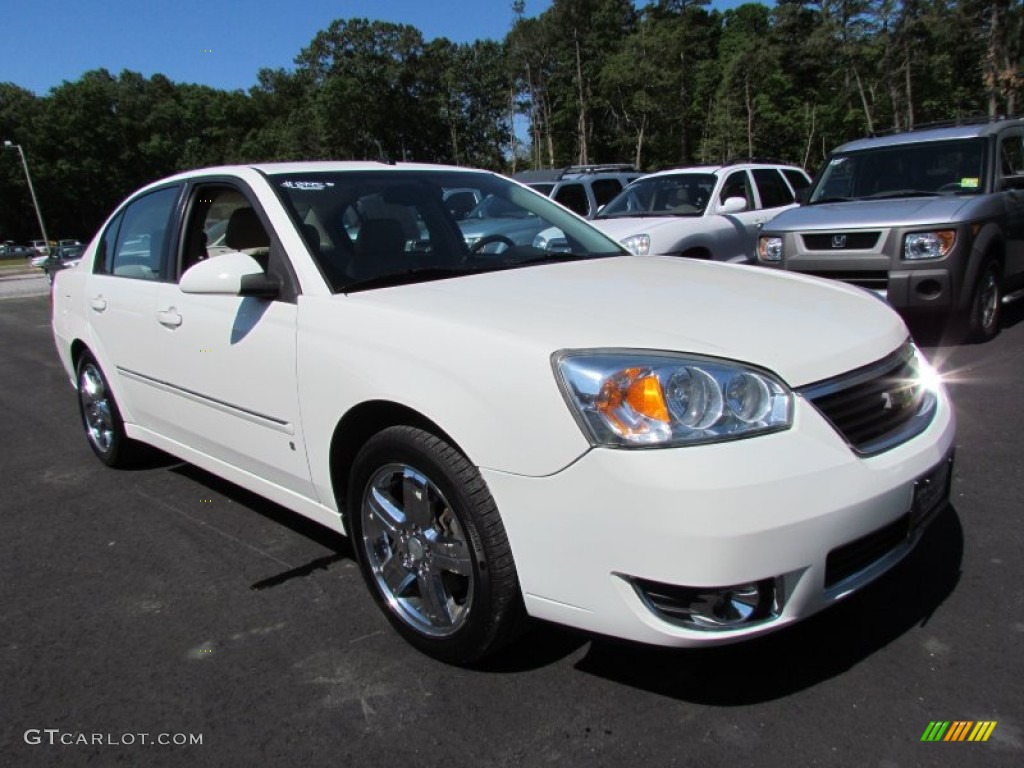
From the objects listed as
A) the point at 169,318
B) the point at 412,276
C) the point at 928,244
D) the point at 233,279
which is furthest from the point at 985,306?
the point at 169,318

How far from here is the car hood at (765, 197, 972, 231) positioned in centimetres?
602

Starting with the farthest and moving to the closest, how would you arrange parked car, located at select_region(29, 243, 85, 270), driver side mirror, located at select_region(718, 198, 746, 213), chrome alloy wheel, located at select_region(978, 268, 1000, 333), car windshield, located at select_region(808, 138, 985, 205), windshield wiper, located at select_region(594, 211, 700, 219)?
windshield wiper, located at select_region(594, 211, 700, 219) < driver side mirror, located at select_region(718, 198, 746, 213) < car windshield, located at select_region(808, 138, 985, 205) < chrome alloy wheel, located at select_region(978, 268, 1000, 333) < parked car, located at select_region(29, 243, 85, 270)

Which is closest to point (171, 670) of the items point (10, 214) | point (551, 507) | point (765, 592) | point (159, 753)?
point (159, 753)

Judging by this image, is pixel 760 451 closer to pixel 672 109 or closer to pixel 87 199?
pixel 672 109

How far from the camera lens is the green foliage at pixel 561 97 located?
49.5 metres

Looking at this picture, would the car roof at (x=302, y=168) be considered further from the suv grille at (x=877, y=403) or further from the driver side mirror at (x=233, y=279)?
the suv grille at (x=877, y=403)

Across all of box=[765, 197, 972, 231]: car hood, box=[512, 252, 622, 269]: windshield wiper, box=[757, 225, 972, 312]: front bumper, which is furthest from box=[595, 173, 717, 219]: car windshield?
box=[512, 252, 622, 269]: windshield wiper

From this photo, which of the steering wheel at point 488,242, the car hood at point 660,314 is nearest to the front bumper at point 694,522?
the car hood at point 660,314

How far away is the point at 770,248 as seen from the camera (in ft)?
22.7

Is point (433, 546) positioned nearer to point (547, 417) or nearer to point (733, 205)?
point (547, 417)

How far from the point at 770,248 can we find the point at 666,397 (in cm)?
551

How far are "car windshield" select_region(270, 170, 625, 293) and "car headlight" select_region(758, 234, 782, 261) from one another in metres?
3.72

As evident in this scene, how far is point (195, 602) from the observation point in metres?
2.95

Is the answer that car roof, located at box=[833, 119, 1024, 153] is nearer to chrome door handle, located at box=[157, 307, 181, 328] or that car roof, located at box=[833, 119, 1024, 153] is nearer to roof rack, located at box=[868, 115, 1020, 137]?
roof rack, located at box=[868, 115, 1020, 137]
